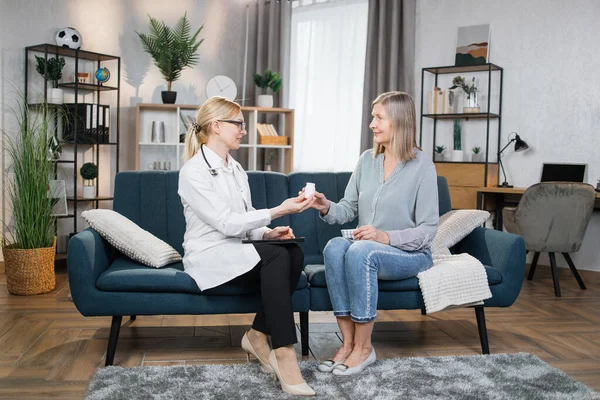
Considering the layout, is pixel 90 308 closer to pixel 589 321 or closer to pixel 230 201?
pixel 230 201

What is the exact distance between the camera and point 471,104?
5449mm

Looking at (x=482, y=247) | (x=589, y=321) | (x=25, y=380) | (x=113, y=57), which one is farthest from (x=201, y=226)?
(x=113, y=57)

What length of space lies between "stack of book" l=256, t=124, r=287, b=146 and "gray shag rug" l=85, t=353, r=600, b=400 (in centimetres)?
338

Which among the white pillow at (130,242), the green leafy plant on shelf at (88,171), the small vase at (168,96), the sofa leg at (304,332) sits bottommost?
the sofa leg at (304,332)

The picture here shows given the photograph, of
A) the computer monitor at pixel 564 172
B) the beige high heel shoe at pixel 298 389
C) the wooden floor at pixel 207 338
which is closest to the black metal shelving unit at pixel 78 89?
the wooden floor at pixel 207 338

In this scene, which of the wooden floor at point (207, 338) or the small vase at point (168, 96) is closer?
the wooden floor at point (207, 338)

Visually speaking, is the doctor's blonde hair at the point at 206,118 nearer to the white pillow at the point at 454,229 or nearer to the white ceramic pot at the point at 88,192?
the white pillow at the point at 454,229

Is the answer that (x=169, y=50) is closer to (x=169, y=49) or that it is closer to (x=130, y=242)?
(x=169, y=49)

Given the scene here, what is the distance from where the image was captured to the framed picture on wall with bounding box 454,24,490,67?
5.53 m

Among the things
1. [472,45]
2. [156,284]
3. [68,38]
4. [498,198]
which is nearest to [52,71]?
[68,38]

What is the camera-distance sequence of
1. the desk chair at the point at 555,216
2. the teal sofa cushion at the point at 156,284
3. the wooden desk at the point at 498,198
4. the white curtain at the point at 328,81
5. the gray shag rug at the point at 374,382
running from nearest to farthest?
the gray shag rug at the point at 374,382, the teal sofa cushion at the point at 156,284, the desk chair at the point at 555,216, the wooden desk at the point at 498,198, the white curtain at the point at 328,81

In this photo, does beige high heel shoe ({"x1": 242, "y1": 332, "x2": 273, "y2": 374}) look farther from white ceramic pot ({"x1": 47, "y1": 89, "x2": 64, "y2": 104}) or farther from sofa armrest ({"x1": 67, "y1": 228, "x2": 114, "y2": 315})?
white ceramic pot ({"x1": 47, "y1": 89, "x2": 64, "y2": 104})

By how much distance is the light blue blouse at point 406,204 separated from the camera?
281cm

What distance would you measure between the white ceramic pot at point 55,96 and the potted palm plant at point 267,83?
171 cm
